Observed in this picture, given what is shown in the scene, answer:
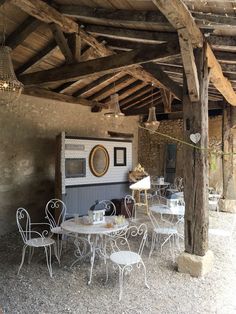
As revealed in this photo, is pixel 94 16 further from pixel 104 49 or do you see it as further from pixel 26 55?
pixel 26 55

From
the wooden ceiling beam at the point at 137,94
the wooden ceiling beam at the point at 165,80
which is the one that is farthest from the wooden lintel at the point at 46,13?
the wooden ceiling beam at the point at 137,94

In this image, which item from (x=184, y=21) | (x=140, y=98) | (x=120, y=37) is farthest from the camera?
(x=140, y=98)

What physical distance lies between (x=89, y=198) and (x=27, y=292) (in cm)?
335

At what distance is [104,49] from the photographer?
458 centimetres

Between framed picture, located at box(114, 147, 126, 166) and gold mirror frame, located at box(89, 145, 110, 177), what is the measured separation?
32cm

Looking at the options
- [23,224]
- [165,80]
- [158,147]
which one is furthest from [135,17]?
[158,147]

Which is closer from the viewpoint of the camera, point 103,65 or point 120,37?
point 120,37

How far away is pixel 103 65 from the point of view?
3996 millimetres

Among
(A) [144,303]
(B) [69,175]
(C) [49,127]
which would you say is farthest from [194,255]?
(C) [49,127]

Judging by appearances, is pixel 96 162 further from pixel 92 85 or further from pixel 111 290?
pixel 111 290

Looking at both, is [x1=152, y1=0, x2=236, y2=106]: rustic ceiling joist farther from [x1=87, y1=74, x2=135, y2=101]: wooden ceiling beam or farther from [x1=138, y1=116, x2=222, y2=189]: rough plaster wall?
[x1=138, y1=116, x2=222, y2=189]: rough plaster wall

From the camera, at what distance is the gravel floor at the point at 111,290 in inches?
112

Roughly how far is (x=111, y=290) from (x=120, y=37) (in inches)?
127

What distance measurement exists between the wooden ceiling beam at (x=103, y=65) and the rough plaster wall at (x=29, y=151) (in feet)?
4.39
